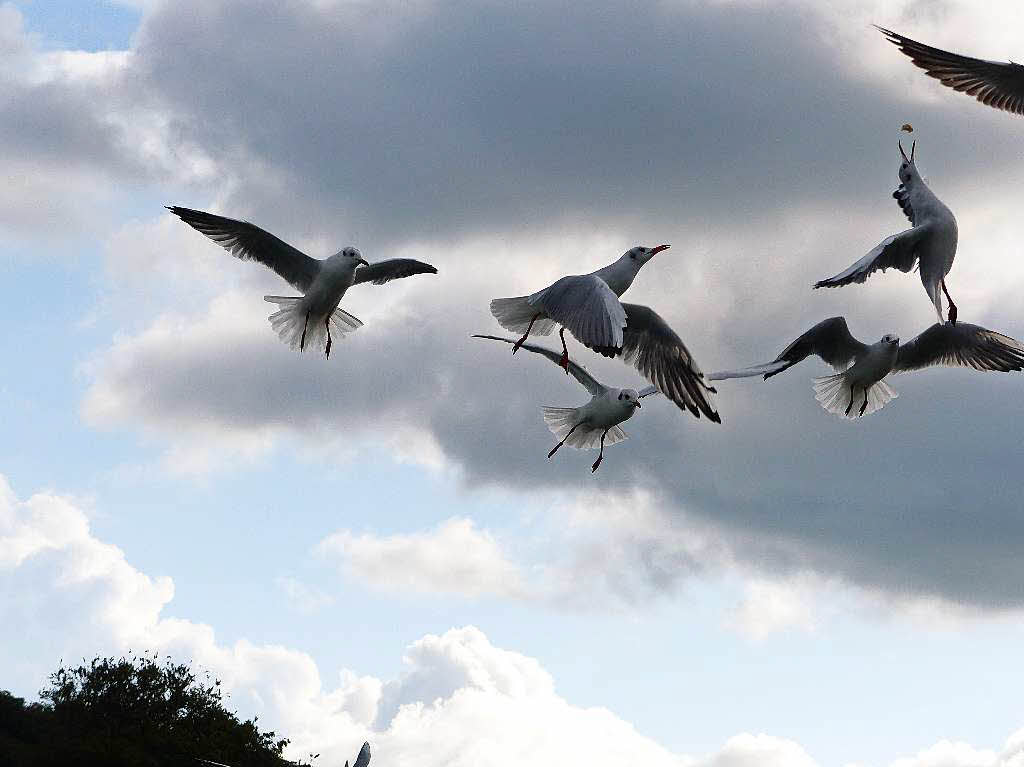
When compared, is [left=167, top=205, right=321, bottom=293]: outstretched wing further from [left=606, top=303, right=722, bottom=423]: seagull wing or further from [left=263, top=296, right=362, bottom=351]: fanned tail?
[left=606, top=303, right=722, bottom=423]: seagull wing

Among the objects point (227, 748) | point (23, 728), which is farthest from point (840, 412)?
point (23, 728)

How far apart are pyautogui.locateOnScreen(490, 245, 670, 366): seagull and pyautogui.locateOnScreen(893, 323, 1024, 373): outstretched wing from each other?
462 cm

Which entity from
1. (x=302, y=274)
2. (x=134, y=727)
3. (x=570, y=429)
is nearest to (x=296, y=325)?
(x=302, y=274)

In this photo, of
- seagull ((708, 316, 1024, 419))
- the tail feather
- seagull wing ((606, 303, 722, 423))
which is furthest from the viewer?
seagull ((708, 316, 1024, 419))

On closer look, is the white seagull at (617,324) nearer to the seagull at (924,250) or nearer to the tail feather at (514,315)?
the tail feather at (514,315)

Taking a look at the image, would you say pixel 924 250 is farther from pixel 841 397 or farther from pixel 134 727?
pixel 134 727

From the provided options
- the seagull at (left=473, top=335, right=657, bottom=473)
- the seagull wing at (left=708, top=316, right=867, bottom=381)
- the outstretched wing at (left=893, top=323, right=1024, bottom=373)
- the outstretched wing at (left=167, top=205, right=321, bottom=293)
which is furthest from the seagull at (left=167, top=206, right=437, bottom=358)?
the outstretched wing at (left=893, top=323, right=1024, bottom=373)

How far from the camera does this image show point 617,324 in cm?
1655

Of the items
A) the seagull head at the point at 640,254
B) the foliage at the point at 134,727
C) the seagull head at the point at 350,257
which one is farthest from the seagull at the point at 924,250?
the foliage at the point at 134,727

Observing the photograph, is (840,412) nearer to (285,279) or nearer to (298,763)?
(285,279)

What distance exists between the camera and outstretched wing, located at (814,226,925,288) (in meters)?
17.0

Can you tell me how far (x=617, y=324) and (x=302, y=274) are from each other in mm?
8323

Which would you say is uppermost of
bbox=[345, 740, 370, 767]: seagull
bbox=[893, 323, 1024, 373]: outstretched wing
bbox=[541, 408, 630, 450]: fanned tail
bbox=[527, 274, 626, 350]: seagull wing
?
bbox=[893, 323, 1024, 373]: outstretched wing

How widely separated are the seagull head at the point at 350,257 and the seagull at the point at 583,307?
3.58m
